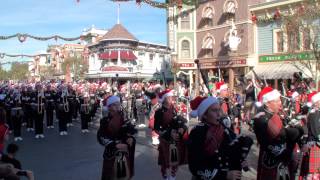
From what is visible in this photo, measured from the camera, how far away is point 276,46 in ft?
103

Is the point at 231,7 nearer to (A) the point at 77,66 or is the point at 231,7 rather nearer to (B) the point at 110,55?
(B) the point at 110,55

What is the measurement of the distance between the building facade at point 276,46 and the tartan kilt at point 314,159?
20524 mm

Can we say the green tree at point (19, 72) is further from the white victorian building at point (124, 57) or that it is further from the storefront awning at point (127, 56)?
the storefront awning at point (127, 56)

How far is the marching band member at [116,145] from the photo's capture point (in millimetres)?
6164

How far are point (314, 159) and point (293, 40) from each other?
21527mm

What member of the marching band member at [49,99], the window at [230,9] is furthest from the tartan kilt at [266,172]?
the window at [230,9]

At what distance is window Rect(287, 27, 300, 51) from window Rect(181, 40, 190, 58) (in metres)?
12.9

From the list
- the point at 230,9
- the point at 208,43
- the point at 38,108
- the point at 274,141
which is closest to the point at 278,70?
the point at 230,9

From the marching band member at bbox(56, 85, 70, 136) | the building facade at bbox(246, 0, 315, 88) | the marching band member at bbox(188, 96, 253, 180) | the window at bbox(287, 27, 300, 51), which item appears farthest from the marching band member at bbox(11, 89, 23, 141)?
the building facade at bbox(246, 0, 315, 88)

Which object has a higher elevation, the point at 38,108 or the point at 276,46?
the point at 276,46

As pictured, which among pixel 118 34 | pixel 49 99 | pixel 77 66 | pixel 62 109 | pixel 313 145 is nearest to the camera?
pixel 313 145

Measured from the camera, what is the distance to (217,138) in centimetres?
438

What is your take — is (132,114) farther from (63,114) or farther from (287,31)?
(287,31)

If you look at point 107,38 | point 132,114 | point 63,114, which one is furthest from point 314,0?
point 107,38
